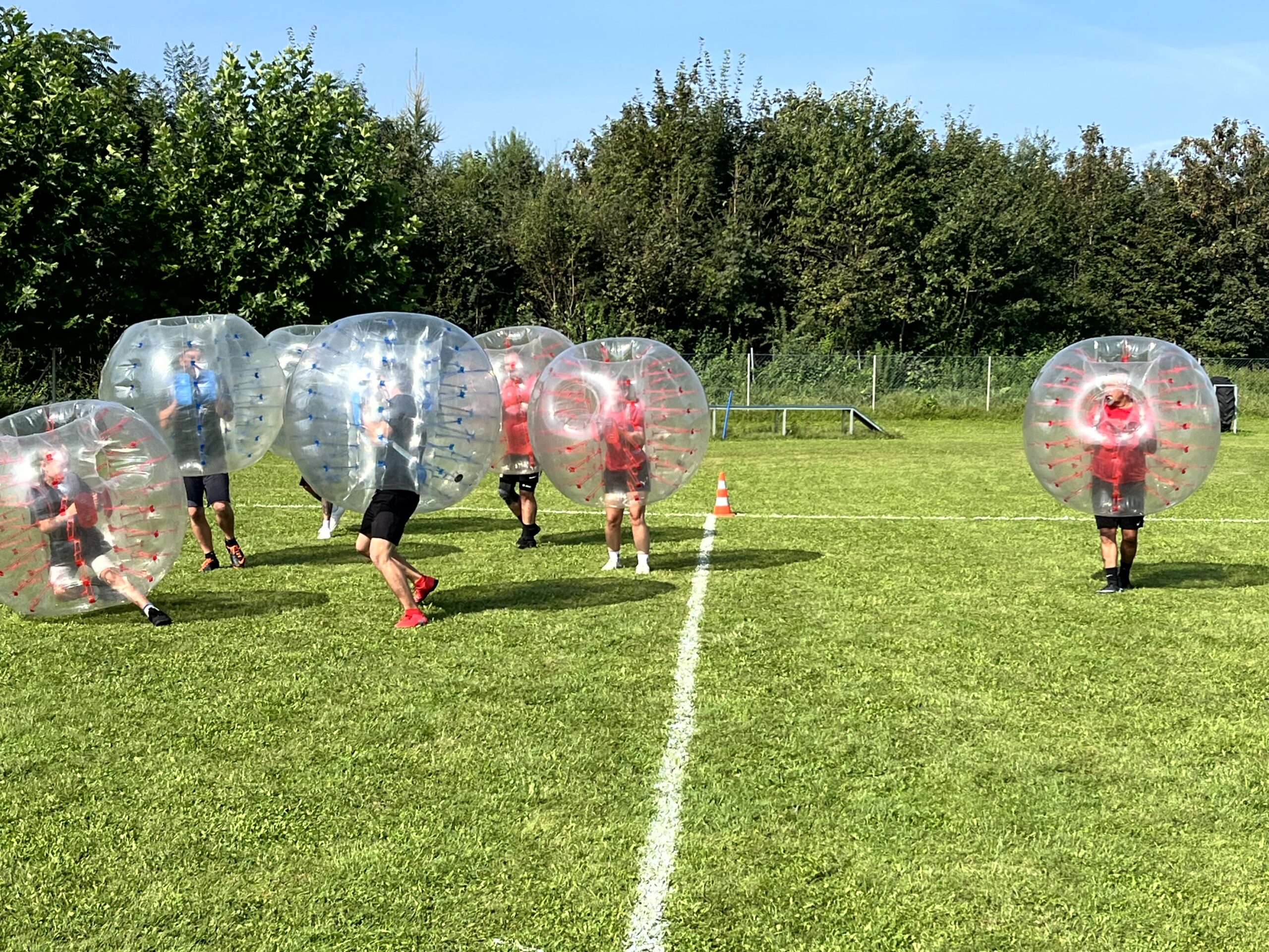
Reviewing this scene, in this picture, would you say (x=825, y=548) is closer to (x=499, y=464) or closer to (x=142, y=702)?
(x=499, y=464)

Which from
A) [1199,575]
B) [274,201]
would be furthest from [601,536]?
[274,201]

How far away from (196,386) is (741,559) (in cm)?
517

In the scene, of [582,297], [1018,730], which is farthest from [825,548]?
[582,297]

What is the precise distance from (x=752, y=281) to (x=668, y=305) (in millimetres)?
3839

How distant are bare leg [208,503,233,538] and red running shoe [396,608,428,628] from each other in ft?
10.2

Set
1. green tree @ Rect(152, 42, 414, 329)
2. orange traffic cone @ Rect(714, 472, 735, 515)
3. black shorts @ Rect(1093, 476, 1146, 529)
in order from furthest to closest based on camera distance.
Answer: green tree @ Rect(152, 42, 414, 329)
orange traffic cone @ Rect(714, 472, 735, 515)
black shorts @ Rect(1093, 476, 1146, 529)

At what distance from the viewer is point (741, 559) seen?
1193cm

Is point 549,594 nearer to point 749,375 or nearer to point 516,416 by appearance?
point 516,416

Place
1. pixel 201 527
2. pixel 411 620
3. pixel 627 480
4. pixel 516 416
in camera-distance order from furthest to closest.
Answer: pixel 516 416, pixel 201 527, pixel 627 480, pixel 411 620

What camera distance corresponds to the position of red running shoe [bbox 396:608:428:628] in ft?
29.0

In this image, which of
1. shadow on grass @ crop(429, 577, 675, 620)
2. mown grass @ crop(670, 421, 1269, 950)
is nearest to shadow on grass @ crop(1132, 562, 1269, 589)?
mown grass @ crop(670, 421, 1269, 950)

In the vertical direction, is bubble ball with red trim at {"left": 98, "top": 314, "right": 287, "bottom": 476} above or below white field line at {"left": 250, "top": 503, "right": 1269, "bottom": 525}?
above

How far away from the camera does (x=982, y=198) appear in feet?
158

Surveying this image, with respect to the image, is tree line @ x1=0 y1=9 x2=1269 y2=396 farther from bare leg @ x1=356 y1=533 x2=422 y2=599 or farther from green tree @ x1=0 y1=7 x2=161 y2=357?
bare leg @ x1=356 y1=533 x2=422 y2=599
